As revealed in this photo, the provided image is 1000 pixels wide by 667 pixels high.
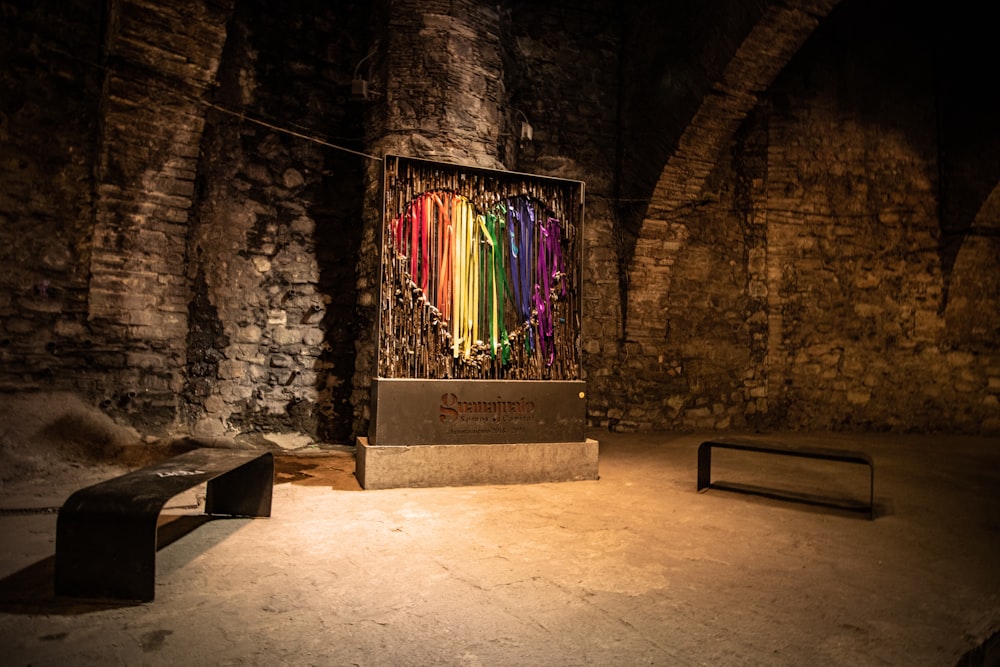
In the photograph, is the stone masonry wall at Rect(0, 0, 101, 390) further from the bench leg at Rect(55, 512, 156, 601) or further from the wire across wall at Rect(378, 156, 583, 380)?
the bench leg at Rect(55, 512, 156, 601)

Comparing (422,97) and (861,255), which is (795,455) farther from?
(861,255)

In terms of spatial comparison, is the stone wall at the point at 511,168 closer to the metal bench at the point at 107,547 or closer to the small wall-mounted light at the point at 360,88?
the small wall-mounted light at the point at 360,88

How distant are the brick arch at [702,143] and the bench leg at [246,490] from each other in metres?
4.70

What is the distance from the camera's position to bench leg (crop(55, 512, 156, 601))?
1.93 m

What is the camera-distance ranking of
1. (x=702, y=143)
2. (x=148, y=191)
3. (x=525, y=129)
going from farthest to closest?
1. (x=525, y=129)
2. (x=702, y=143)
3. (x=148, y=191)

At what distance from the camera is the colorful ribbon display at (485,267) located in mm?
4027

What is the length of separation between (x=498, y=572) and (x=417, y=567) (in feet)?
1.06

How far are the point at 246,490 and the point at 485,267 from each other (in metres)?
2.08

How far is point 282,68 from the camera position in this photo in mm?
5551

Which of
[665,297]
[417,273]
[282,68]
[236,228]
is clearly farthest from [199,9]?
[665,297]

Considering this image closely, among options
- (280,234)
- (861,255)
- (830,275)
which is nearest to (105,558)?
(280,234)

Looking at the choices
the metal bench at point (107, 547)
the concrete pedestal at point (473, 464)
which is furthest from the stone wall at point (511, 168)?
the metal bench at point (107, 547)

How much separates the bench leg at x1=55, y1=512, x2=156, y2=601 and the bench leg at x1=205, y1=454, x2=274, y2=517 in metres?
1.07

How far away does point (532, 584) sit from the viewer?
2180 millimetres
